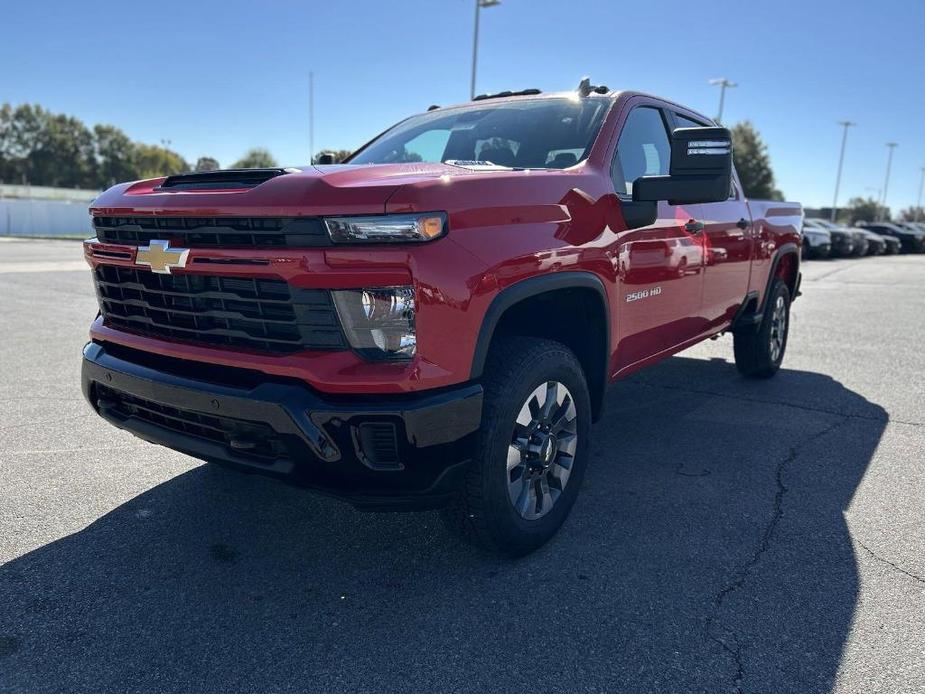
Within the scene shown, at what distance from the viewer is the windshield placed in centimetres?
339

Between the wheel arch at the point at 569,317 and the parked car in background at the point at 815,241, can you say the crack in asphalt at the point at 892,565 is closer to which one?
the wheel arch at the point at 569,317

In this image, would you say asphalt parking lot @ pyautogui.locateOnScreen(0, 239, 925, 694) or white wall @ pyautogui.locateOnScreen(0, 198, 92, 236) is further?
white wall @ pyautogui.locateOnScreen(0, 198, 92, 236)

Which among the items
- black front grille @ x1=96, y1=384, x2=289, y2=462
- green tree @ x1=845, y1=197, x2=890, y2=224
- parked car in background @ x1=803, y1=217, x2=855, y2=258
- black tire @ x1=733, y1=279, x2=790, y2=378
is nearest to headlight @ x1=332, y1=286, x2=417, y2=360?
black front grille @ x1=96, y1=384, x2=289, y2=462

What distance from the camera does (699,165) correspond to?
2949mm

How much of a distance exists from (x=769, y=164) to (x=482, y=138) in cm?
6408

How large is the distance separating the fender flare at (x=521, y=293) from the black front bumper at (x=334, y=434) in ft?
0.40

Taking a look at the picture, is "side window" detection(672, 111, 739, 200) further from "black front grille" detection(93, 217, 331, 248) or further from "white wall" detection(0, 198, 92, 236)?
"white wall" detection(0, 198, 92, 236)

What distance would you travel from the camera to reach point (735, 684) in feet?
7.08

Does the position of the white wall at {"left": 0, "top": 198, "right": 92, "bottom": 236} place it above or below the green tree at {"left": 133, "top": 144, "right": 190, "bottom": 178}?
below

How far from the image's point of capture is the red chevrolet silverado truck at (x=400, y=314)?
89.4 inches

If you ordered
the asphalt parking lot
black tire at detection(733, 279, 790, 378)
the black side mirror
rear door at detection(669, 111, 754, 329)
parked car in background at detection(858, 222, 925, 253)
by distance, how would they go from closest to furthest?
the asphalt parking lot
the black side mirror
rear door at detection(669, 111, 754, 329)
black tire at detection(733, 279, 790, 378)
parked car in background at detection(858, 222, 925, 253)

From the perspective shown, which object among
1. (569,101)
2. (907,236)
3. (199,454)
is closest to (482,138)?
(569,101)

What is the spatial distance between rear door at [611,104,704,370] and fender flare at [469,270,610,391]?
0.29m

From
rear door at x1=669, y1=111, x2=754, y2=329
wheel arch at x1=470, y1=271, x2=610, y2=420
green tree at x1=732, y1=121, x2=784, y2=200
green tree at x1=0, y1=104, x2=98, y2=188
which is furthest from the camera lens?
green tree at x1=0, y1=104, x2=98, y2=188
